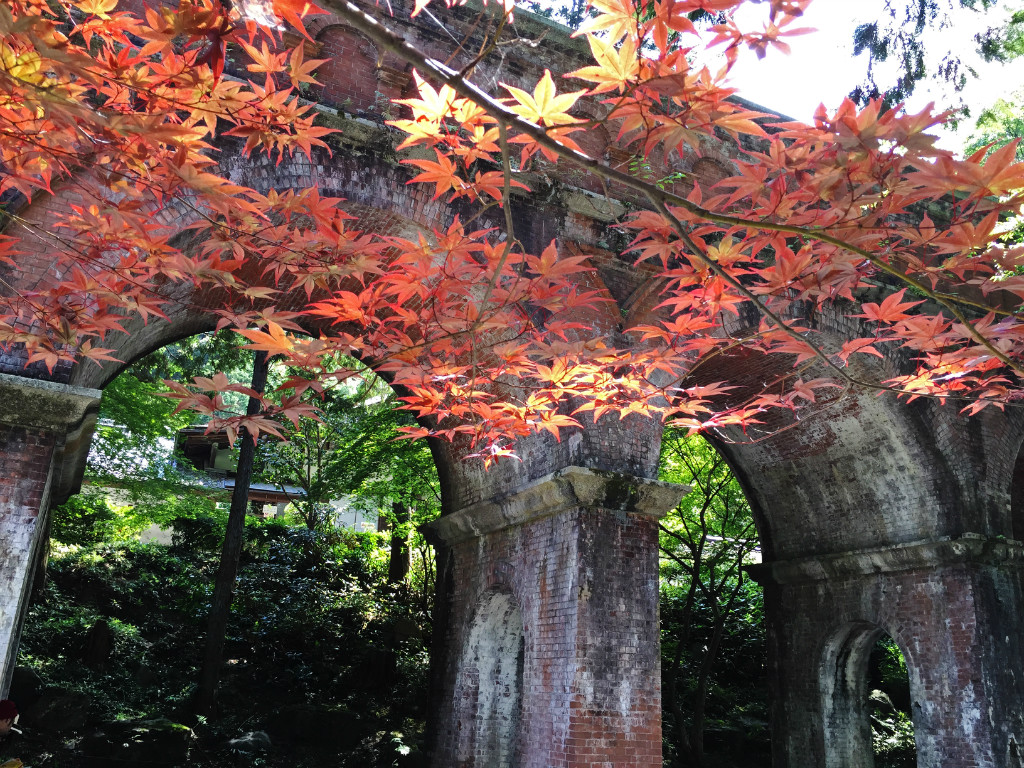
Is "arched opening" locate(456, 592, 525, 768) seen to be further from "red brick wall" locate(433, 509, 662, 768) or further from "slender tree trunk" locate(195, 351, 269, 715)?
"slender tree trunk" locate(195, 351, 269, 715)

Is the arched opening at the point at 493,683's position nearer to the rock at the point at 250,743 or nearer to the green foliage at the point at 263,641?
the green foliage at the point at 263,641

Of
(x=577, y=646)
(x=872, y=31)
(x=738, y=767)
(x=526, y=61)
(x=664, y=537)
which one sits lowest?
(x=738, y=767)

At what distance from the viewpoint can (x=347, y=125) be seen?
6598 millimetres

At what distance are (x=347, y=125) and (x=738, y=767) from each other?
10312 mm

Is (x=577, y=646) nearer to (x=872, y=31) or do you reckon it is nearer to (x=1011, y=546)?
(x=1011, y=546)

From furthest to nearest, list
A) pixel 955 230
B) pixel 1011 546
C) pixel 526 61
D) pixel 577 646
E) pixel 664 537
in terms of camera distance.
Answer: pixel 664 537 < pixel 1011 546 < pixel 526 61 < pixel 577 646 < pixel 955 230

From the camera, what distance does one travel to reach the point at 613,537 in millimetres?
6664

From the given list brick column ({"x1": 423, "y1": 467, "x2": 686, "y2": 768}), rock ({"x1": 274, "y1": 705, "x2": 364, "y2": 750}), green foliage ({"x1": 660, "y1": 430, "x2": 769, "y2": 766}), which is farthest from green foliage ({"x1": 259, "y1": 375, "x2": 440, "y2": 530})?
brick column ({"x1": 423, "y1": 467, "x2": 686, "y2": 768})

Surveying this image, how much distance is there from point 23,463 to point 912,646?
7986 millimetres

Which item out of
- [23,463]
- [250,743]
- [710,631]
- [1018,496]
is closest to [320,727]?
[250,743]

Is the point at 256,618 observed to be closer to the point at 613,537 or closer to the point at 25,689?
the point at 25,689

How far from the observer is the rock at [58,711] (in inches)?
385

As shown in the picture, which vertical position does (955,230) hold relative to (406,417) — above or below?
below

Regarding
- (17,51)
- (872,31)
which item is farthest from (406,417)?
(17,51)
